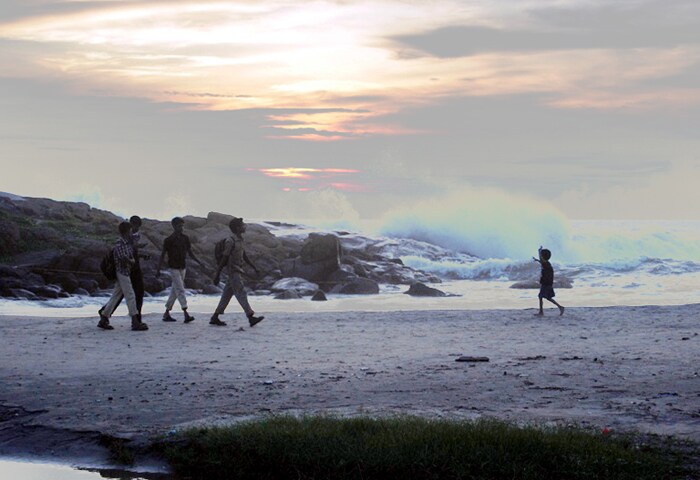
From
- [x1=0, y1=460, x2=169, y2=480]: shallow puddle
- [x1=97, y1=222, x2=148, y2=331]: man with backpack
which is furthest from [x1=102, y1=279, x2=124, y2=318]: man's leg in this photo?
[x1=0, y1=460, x2=169, y2=480]: shallow puddle

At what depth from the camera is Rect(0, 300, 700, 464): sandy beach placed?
9.45 meters

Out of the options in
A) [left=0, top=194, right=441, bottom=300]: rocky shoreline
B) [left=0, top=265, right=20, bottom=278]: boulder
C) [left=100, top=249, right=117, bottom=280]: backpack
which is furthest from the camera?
[left=0, top=194, right=441, bottom=300]: rocky shoreline

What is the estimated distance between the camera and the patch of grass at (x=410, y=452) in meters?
7.48

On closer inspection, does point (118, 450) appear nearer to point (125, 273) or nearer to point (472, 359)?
point (472, 359)

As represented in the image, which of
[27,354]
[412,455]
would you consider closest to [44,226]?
[27,354]

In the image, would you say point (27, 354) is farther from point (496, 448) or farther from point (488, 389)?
point (496, 448)

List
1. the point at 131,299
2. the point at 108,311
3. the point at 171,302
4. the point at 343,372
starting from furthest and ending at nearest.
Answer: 1. the point at 171,302
2. the point at 108,311
3. the point at 131,299
4. the point at 343,372

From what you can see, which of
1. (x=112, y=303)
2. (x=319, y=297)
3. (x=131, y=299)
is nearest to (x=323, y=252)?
(x=319, y=297)

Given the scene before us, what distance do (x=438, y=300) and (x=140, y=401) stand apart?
875 inches

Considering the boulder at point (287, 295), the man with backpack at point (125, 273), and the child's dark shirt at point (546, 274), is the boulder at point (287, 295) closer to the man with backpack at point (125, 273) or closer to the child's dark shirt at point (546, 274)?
the child's dark shirt at point (546, 274)

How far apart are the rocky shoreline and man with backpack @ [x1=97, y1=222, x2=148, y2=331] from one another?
11.6 meters

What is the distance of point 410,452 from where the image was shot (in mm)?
7719

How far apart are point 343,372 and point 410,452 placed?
4.61 m

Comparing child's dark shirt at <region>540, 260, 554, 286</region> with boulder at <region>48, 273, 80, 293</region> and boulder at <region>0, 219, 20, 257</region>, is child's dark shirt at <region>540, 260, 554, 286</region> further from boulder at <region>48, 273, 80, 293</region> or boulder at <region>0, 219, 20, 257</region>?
boulder at <region>0, 219, 20, 257</region>
